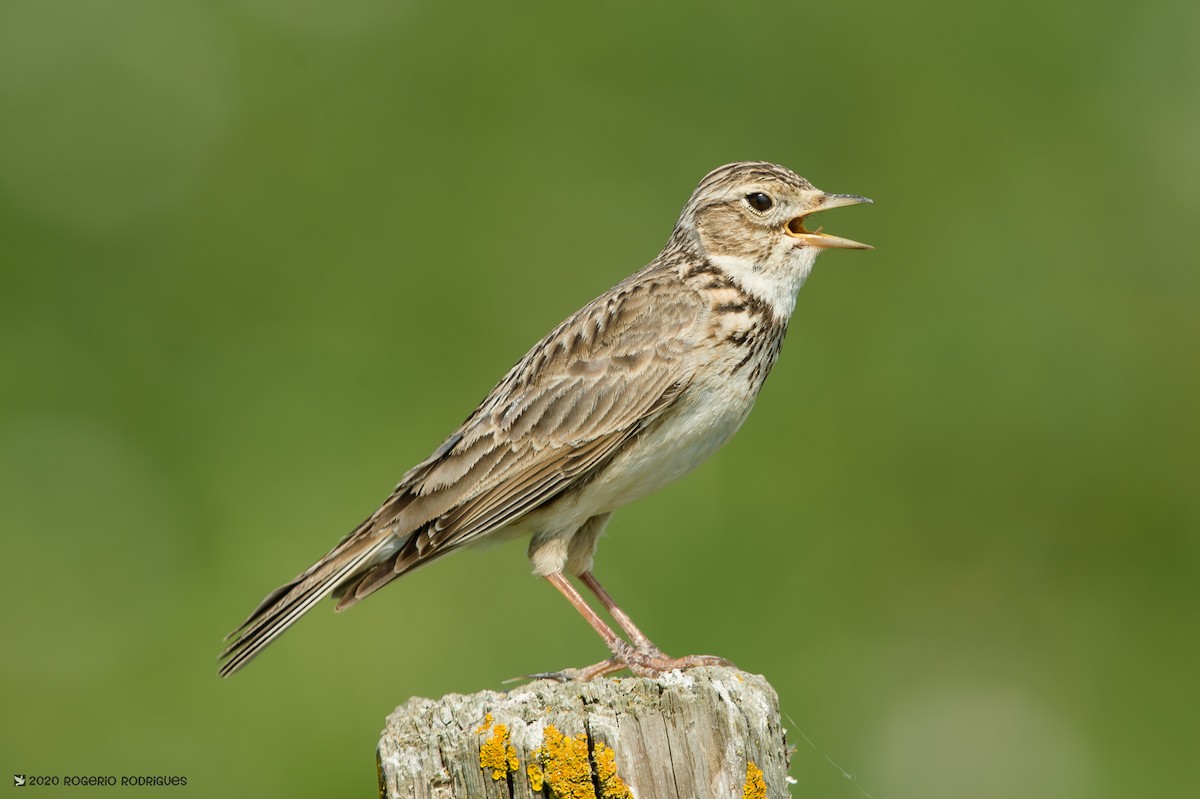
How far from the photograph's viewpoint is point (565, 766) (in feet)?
16.3

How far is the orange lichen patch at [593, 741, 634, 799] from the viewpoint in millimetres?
4977

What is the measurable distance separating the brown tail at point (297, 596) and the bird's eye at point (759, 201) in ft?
7.41

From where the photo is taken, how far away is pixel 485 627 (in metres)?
11.0

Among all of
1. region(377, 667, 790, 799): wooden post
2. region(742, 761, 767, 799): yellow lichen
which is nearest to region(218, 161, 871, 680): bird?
region(377, 667, 790, 799): wooden post

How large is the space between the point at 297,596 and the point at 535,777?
2240 millimetres

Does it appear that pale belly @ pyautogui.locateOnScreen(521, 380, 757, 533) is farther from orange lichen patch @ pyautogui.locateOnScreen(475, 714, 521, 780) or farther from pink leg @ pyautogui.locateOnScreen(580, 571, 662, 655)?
orange lichen patch @ pyautogui.locateOnScreen(475, 714, 521, 780)

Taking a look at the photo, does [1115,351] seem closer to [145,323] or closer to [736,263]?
[736,263]

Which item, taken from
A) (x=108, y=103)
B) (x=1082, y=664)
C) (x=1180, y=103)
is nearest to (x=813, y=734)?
(x=1082, y=664)

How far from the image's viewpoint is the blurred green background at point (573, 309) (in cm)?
Answer: 1066

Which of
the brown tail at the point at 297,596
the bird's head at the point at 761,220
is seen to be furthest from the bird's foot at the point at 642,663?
the bird's head at the point at 761,220

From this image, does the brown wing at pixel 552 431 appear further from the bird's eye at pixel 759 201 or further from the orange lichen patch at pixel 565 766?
the orange lichen patch at pixel 565 766

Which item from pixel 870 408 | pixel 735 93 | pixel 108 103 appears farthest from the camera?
pixel 108 103

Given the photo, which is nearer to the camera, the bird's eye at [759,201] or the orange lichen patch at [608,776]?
the orange lichen patch at [608,776]

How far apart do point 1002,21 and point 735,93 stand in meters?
2.60
